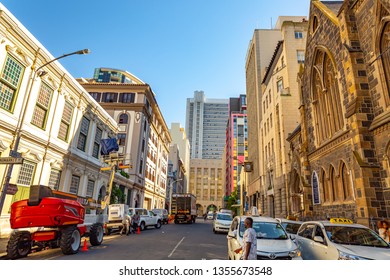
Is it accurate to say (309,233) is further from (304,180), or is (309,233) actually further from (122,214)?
(122,214)

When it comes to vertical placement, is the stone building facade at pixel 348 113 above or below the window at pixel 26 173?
above

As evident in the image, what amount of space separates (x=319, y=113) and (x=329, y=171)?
4706mm

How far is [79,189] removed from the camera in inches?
826

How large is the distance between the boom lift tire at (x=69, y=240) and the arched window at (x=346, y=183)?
14127mm

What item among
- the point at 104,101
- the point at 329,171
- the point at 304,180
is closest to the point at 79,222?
the point at 329,171

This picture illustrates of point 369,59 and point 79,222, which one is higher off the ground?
point 369,59

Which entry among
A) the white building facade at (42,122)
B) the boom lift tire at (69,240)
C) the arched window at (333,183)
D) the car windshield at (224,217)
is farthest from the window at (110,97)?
the arched window at (333,183)

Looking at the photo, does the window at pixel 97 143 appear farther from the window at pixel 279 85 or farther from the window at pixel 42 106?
the window at pixel 279 85

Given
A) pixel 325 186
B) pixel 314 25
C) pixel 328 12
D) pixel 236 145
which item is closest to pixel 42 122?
pixel 325 186

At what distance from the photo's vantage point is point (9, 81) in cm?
1339

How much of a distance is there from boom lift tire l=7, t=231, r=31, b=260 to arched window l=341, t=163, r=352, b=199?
15.6 m

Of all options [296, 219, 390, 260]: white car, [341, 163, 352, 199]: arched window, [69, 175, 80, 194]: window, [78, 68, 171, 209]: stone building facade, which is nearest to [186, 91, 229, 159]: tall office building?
[78, 68, 171, 209]: stone building facade

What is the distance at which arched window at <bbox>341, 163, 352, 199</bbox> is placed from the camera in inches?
520

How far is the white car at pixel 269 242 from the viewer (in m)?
6.36
